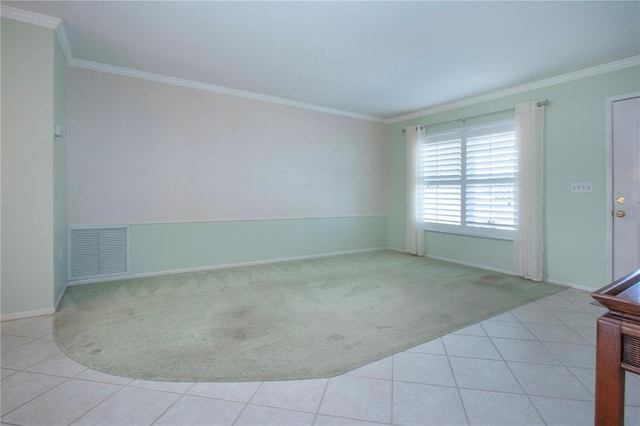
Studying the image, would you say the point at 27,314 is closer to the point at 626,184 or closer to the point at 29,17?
the point at 29,17

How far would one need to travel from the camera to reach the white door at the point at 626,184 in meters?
3.34

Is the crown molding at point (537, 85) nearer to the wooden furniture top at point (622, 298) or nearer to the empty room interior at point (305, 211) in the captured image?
the empty room interior at point (305, 211)

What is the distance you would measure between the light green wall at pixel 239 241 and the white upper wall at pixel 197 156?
15cm

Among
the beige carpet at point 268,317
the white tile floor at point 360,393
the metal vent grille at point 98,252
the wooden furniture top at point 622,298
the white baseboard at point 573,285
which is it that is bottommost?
the white tile floor at point 360,393

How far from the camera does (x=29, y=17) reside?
2684 mm

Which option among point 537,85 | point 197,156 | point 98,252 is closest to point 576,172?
point 537,85

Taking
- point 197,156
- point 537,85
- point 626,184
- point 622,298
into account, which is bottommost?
point 622,298

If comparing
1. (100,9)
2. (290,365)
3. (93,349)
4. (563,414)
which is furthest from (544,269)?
(100,9)

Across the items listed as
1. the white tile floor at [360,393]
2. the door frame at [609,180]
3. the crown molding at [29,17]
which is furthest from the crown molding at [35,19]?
the door frame at [609,180]

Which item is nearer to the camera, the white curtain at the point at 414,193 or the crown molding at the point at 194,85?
the crown molding at the point at 194,85

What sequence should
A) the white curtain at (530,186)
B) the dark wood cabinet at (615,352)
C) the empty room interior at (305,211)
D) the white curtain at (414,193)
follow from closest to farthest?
the dark wood cabinet at (615,352)
the empty room interior at (305,211)
the white curtain at (530,186)
the white curtain at (414,193)

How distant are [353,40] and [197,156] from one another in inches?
101

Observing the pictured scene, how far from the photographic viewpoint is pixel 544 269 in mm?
4086

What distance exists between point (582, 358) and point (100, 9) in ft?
15.0
